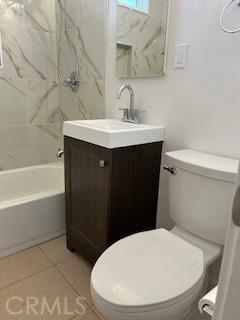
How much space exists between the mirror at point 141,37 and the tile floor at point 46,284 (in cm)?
129

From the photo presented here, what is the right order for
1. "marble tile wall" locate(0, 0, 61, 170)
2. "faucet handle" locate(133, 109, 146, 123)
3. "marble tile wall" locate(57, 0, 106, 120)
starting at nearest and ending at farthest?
"faucet handle" locate(133, 109, 146, 123) → "marble tile wall" locate(57, 0, 106, 120) → "marble tile wall" locate(0, 0, 61, 170)

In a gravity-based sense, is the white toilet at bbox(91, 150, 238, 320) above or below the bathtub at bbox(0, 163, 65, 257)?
above

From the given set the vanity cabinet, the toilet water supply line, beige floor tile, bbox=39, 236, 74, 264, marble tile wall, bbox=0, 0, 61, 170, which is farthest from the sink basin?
marble tile wall, bbox=0, 0, 61, 170

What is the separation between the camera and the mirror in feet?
4.50

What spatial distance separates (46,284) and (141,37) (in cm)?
157

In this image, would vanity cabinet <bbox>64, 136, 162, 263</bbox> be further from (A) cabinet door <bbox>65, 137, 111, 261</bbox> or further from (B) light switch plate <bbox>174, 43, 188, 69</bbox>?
(B) light switch plate <bbox>174, 43, 188, 69</bbox>

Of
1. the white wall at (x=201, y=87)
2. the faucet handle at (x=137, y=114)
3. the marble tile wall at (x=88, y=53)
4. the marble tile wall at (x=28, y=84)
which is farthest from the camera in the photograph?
the marble tile wall at (x=28, y=84)

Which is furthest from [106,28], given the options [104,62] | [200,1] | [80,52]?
[200,1]

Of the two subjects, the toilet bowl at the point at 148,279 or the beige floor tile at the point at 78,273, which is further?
the beige floor tile at the point at 78,273

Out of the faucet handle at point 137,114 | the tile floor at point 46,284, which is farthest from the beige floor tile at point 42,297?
the faucet handle at point 137,114

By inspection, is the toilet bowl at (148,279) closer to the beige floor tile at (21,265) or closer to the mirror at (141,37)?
the beige floor tile at (21,265)

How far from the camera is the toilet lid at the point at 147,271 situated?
2.69ft

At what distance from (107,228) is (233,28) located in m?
1.11

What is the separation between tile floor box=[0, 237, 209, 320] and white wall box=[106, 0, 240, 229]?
2.61ft
